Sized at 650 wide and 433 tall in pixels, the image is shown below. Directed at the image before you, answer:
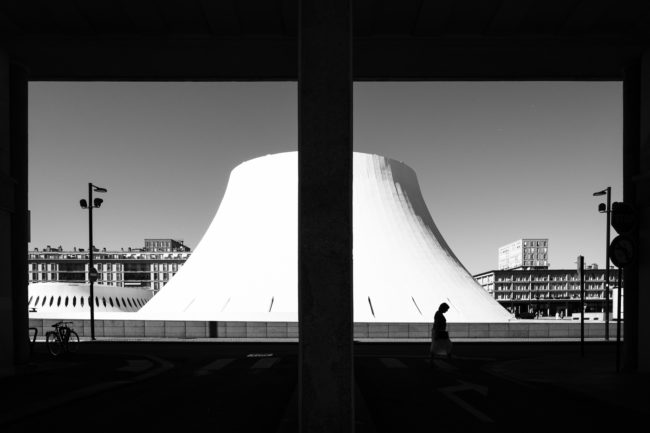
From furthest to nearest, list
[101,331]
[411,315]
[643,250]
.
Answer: [411,315]
[101,331]
[643,250]

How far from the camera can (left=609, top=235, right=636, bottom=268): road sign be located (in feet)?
36.1

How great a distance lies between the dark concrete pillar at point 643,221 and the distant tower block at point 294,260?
17.8 m
